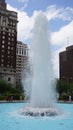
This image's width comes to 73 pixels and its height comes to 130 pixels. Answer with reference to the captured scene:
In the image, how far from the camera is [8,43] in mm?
102000

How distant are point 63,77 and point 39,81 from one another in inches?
5179

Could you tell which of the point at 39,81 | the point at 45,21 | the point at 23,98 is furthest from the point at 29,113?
the point at 23,98

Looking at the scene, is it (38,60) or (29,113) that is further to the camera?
(38,60)

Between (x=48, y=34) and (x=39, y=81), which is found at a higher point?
(x=48, y=34)

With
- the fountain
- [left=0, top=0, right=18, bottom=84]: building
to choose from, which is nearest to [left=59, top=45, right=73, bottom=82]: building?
[left=0, top=0, right=18, bottom=84]: building

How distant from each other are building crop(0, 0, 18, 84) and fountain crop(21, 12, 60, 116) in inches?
2745

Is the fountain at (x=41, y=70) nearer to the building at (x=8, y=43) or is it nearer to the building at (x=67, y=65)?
the building at (x=8, y=43)

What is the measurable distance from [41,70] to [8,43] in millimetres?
77250

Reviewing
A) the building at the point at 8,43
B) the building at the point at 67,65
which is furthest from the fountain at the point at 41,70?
the building at the point at 67,65

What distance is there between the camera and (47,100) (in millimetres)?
24859

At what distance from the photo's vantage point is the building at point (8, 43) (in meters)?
97.9

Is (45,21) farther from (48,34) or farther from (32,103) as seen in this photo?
(32,103)

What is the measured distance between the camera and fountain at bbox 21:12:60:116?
24.7 m

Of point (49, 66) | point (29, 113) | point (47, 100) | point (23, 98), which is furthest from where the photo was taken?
point (23, 98)
